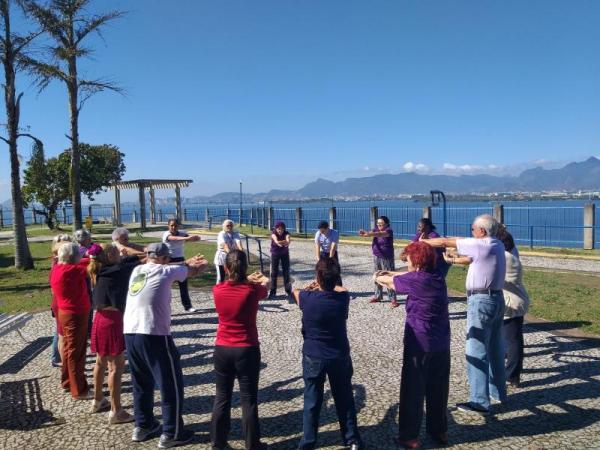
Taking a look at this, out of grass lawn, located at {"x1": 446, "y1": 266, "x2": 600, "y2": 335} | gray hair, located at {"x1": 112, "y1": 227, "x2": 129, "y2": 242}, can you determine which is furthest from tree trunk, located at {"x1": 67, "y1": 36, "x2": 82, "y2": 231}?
grass lawn, located at {"x1": 446, "y1": 266, "x2": 600, "y2": 335}

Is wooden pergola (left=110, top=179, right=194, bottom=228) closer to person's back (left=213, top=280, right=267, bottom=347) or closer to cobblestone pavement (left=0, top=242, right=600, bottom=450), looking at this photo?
cobblestone pavement (left=0, top=242, right=600, bottom=450)

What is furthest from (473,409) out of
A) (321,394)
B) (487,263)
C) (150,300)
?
(150,300)

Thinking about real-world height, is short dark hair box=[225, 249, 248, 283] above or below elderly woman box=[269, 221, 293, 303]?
above

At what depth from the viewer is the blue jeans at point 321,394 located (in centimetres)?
352

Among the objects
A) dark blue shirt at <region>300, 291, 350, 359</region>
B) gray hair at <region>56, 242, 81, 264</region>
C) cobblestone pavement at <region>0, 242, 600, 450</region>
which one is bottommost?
cobblestone pavement at <region>0, 242, 600, 450</region>

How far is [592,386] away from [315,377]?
10.1 feet

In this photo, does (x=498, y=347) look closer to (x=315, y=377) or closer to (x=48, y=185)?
(x=315, y=377)

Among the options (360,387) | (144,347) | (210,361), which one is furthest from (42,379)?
(360,387)

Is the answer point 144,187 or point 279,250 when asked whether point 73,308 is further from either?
point 144,187

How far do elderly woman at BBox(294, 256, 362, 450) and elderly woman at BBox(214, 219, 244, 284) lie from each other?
15.5 ft

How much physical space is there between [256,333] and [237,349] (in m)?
0.21

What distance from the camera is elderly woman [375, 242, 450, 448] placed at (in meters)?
3.67

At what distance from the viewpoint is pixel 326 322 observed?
349 centimetres

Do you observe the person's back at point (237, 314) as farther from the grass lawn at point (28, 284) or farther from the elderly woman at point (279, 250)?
the elderly woman at point (279, 250)
